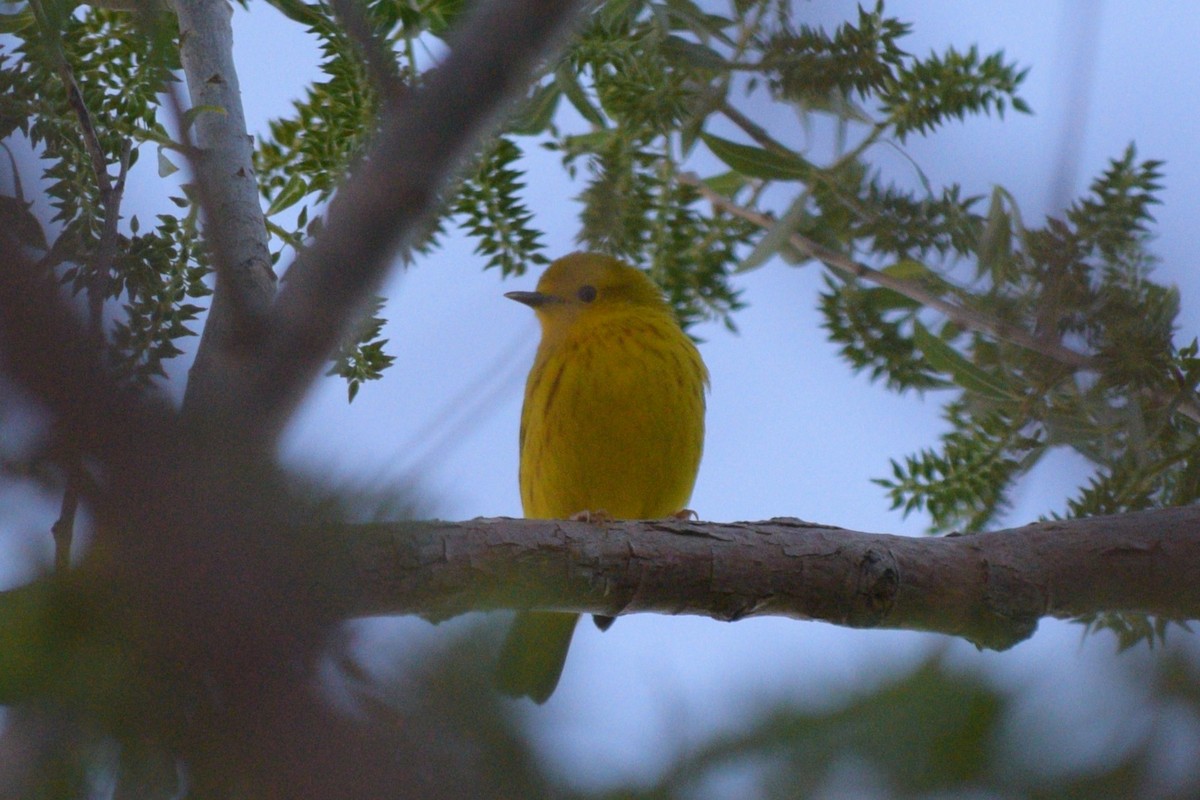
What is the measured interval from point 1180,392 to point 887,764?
1.96 meters

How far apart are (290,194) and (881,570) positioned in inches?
58.6

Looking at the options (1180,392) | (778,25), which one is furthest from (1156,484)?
(778,25)

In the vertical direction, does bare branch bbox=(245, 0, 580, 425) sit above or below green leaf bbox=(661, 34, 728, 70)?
below

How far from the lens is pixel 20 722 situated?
0.59 meters

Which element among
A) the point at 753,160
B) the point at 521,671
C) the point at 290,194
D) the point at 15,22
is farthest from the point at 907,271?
the point at 521,671

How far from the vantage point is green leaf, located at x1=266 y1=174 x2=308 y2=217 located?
2.60 m

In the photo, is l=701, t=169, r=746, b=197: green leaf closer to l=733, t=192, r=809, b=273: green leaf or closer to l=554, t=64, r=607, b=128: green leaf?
l=733, t=192, r=809, b=273: green leaf

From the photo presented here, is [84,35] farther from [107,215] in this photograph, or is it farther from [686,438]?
[686,438]

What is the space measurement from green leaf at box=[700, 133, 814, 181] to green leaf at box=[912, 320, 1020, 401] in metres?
0.51

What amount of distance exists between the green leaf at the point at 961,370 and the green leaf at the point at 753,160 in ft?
1.67

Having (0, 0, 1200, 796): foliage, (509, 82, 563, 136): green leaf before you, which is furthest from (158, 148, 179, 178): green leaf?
(509, 82, 563, 136): green leaf

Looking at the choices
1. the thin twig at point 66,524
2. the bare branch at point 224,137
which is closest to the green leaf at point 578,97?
the bare branch at point 224,137

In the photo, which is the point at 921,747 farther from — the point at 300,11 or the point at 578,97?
the point at 578,97

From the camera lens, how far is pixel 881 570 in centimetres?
224
